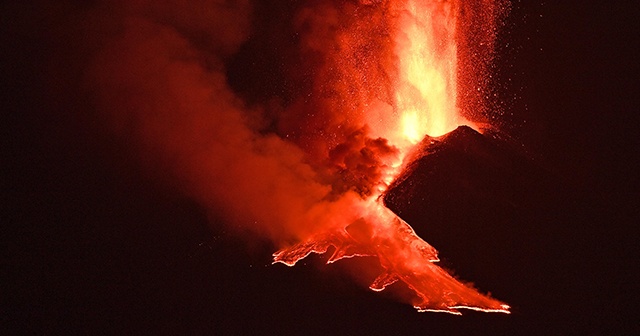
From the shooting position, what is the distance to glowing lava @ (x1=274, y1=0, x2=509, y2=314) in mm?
5523

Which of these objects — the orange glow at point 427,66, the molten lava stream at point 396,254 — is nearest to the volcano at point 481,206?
the molten lava stream at point 396,254

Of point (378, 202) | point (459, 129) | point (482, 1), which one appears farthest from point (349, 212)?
point (482, 1)

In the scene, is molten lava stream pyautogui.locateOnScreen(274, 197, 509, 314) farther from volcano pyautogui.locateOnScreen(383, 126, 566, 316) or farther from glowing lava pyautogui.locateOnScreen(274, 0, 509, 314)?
volcano pyautogui.locateOnScreen(383, 126, 566, 316)

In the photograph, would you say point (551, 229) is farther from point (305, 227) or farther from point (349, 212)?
point (305, 227)

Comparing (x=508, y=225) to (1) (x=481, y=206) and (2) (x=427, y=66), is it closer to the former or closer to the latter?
(1) (x=481, y=206)

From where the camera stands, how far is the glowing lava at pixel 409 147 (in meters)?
5.52

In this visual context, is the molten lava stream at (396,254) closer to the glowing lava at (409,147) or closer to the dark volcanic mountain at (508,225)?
the glowing lava at (409,147)

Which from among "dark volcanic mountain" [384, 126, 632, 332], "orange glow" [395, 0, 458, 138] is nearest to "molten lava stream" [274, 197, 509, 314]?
"dark volcanic mountain" [384, 126, 632, 332]

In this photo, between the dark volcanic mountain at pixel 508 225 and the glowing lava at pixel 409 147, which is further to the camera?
the glowing lava at pixel 409 147

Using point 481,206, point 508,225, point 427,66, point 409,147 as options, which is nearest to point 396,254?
point 481,206

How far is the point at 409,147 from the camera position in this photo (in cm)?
779

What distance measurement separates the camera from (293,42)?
1020 cm

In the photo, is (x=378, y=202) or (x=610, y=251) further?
(x=378, y=202)

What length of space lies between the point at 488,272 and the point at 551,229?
0.84 metres
